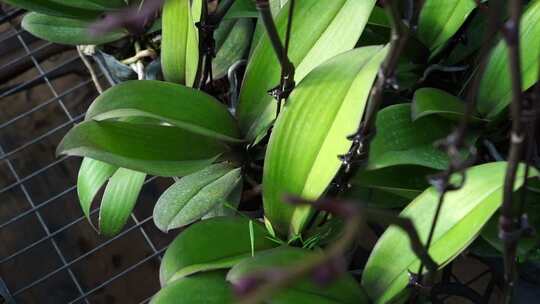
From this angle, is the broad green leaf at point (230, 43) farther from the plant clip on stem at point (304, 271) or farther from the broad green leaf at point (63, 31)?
the plant clip on stem at point (304, 271)

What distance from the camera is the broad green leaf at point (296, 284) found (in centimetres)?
51

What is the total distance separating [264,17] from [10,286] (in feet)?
3.29

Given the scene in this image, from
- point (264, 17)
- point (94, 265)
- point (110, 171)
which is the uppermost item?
point (264, 17)

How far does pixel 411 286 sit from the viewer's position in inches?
21.3

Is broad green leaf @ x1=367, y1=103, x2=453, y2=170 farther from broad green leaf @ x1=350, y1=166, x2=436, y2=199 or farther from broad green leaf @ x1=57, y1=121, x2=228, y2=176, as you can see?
broad green leaf @ x1=57, y1=121, x2=228, y2=176

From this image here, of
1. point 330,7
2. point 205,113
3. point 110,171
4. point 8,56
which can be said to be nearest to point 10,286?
point 8,56

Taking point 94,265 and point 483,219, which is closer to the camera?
point 483,219

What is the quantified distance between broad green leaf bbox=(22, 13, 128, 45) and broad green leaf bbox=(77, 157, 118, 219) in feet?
0.62

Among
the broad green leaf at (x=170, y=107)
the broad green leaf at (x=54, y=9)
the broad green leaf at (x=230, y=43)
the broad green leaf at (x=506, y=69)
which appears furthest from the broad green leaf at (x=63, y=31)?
the broad green leaf at (x=506, y=69)

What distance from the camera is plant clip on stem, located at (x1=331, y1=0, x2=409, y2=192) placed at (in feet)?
1.23

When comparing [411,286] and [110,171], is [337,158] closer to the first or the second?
Result: [411,286]

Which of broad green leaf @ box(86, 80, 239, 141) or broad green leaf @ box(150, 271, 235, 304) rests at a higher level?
broad green leaf @ box(86, 80, 239, 141)

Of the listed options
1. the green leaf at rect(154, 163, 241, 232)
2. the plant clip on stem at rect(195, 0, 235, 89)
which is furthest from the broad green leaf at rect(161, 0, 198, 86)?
the green leaf at rect(154, 163, 241, 232)

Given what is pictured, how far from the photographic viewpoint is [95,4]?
85 centimetres
